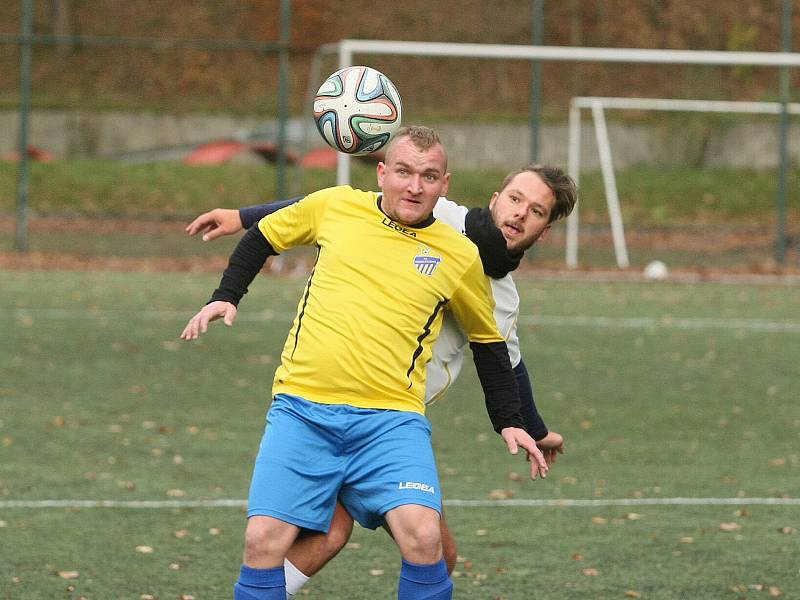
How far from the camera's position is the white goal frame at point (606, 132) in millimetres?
19703

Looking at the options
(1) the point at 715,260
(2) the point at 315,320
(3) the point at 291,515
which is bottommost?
(1) the point at 715,260

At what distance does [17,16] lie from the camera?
2422 cm

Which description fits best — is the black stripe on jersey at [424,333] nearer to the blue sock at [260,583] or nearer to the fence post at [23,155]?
the blue sock at [260,583]

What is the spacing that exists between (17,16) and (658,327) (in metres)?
14.6

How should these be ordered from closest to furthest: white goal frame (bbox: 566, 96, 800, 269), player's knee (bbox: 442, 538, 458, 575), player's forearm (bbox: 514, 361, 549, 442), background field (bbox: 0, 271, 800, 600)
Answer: player's knee (bbox: 442, 538, 458, 575) < player's forearm (bbox: 514, 361, 549, 442) < background field (bbox: 0, 271, 800, 600) < white goal frame (bbox: 566, 96, 800, 269)

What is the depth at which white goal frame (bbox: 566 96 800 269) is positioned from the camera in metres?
19.7

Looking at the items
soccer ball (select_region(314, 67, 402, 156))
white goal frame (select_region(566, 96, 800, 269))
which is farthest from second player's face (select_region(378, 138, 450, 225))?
white goal frame (select_region(566, 96, 800, 269))

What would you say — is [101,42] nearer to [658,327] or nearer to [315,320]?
[658,327]

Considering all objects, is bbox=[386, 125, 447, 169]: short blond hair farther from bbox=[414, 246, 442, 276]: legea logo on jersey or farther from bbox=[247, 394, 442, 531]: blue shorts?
bbox=[247, 394, 442, 531]: blue shorts

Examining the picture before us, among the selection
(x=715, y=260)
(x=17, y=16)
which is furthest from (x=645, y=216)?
(x=17, y=16)

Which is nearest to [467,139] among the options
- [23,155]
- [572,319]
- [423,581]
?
[23,155]

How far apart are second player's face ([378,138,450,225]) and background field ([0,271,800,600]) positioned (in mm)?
1857

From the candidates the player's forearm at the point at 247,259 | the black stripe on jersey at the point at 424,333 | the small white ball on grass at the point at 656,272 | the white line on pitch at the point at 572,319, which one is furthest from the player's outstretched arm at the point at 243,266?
the small white ball on grass at the point at 656,272

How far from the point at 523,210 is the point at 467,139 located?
16.1m
